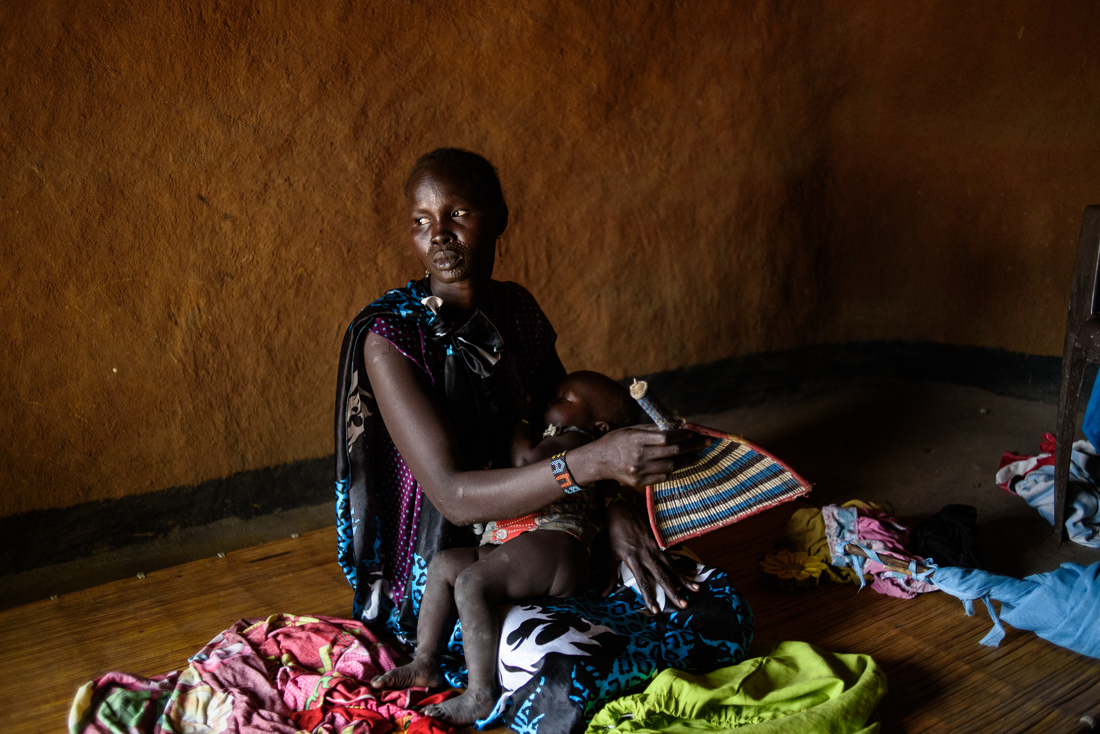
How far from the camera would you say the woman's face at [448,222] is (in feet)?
6.61

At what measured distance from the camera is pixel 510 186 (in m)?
3.51

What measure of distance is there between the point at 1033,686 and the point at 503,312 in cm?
163

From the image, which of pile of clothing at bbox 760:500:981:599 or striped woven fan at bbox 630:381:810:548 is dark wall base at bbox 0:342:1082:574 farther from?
striped woven fan at bbox 630:381:810:548

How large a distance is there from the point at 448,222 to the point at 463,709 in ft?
3.75

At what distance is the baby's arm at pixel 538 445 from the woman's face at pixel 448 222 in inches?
17.4

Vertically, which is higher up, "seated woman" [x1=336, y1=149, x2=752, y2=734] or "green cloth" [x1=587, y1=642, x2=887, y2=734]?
"seated woman" [x1=336, y1=149, x2=752, y2=734]

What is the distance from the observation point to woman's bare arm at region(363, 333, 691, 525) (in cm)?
168

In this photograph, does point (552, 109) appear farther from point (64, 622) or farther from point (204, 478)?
point (64, 622)

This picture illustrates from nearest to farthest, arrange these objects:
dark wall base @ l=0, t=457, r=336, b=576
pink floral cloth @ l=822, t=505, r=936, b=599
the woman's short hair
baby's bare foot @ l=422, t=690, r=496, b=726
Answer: baby's bare foot @ l=422, t=690, r=496, b=726
the woman's short hair
pink floral cloth @ l=822, t=505, r=936, b=599
dark wall base @ l=0, t=457, r=336, b=576

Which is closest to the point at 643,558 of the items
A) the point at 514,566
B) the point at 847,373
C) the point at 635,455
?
the point at 514,566

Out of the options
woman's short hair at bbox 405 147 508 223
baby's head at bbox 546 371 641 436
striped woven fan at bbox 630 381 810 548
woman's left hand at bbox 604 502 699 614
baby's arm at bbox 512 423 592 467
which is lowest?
woman's left hand at bbox 604 502 699 614

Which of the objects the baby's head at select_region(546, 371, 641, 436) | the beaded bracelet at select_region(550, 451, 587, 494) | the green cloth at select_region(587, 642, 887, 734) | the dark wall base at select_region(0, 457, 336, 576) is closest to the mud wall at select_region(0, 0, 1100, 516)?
the dark wall base at select_region(0, 457, 336, 576)

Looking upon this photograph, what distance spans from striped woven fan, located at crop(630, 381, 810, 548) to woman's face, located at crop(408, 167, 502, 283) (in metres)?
0.74

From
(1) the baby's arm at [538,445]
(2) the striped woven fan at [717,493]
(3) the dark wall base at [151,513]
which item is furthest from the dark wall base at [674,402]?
(2) the striped woven fan at [717,493]
